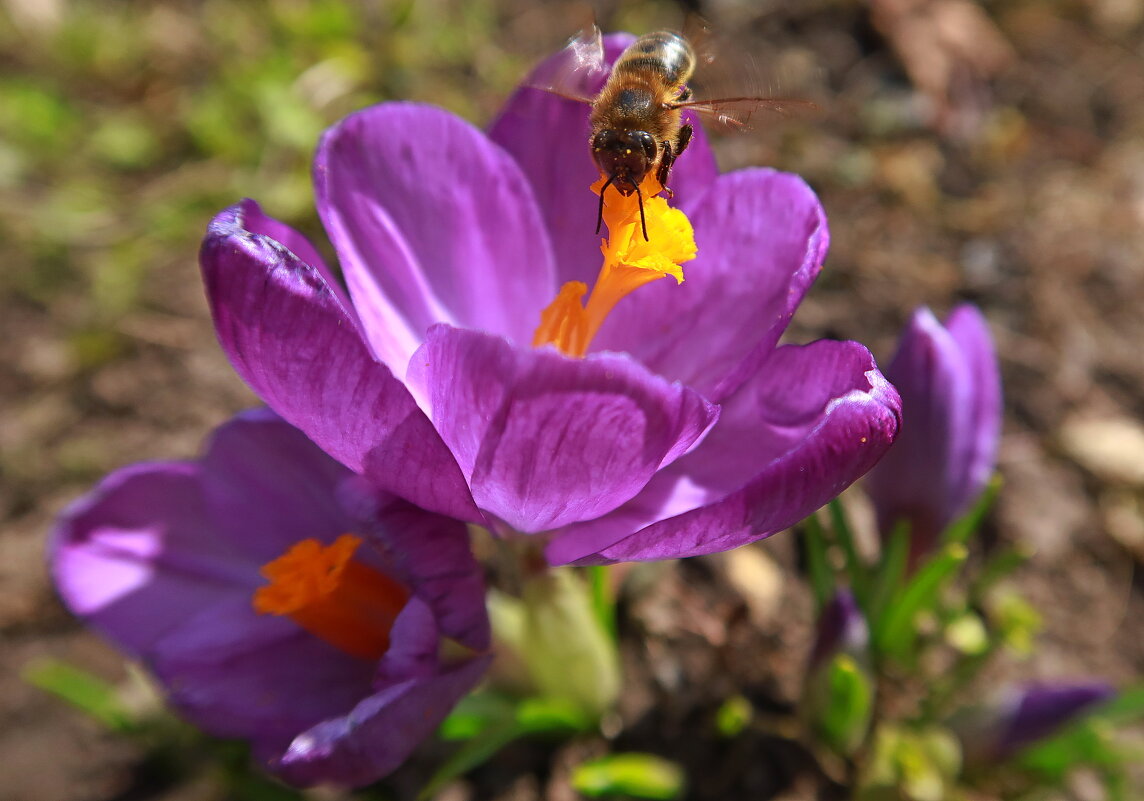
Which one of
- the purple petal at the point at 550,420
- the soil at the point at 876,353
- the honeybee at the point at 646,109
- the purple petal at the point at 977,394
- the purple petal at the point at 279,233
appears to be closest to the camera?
the purple petal at the point at 550,420

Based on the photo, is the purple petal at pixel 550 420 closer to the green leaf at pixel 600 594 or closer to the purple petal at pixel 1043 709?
the green leaf at pixel 600 594

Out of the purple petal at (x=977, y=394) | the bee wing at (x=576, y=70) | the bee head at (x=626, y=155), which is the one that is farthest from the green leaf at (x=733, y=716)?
the bee wing at (x=576, y=70)

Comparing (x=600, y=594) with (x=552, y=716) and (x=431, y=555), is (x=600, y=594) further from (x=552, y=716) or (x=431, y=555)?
(x=431, y=555)

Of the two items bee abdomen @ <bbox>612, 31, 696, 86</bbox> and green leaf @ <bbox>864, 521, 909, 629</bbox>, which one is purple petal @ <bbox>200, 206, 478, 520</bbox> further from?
green leaf @ <bbox>864, 521, 909, 629</bbox>

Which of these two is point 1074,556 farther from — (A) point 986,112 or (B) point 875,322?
(A) point 986,112

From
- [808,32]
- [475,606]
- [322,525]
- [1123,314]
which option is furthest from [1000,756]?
[808,32]

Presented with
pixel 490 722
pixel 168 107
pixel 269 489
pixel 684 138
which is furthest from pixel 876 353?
pixel 168 107

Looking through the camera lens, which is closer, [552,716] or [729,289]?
[729,289]

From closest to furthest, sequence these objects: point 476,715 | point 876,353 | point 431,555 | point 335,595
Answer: point 431,555, point 335,595, point 476,715, point 876,353
